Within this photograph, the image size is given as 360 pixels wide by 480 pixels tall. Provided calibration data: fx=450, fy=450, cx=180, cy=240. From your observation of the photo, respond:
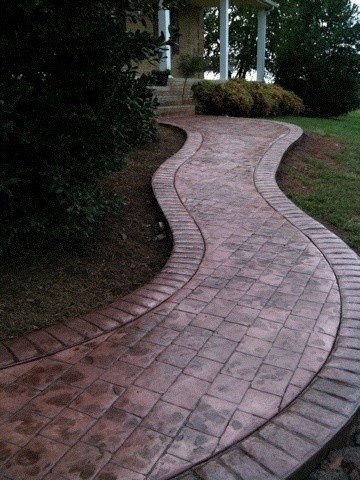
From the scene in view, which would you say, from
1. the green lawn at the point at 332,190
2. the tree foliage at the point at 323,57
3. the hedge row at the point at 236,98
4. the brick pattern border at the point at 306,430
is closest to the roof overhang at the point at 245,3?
the tree foliage at the point at 323,57

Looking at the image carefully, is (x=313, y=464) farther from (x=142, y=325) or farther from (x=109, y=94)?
(x=109, y=94)

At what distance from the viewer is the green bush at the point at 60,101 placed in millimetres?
2486

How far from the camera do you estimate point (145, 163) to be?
230 inches

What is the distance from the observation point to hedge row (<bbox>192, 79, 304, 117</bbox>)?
36.8 ft

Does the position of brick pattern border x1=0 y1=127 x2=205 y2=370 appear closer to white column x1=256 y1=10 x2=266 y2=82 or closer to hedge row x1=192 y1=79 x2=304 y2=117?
hedge row x1=192 y1=79 x2=304 y2=117

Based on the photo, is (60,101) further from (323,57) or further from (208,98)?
(323,57)

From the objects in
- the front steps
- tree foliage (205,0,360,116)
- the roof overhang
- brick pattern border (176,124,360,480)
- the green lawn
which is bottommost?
brick pattern border (176,124,360,480)

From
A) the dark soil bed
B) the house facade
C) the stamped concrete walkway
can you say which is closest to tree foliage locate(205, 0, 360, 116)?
the house facade

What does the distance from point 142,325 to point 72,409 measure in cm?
68

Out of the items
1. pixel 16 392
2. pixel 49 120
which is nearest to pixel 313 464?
pixel 16 392

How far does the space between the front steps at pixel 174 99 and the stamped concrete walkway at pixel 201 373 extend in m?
7.89

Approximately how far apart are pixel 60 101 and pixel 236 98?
9135 millimetres

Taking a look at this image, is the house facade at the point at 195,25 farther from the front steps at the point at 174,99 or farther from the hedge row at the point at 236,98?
the hedge row at the point at 236,98

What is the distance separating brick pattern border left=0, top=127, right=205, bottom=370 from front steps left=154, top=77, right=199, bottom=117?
24.1 feet
